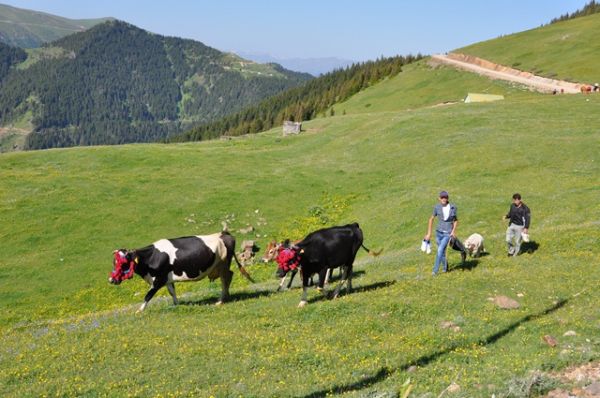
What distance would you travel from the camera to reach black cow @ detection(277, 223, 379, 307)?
54.2ft

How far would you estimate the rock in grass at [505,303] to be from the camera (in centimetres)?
1465

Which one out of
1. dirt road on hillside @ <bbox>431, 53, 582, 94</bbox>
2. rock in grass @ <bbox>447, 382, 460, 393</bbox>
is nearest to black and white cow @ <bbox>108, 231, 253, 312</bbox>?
rock in grass @ <bbox>447, 382, 460, 393</bbox>

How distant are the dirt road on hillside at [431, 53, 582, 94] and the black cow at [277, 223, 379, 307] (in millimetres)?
65897

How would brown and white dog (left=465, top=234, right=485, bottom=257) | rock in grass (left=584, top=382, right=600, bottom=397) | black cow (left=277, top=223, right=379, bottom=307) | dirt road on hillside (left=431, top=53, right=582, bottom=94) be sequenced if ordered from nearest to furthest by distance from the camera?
rock in grass (left=584, top=382, right=600, bottom=397) < black cow (left=277, top=223, right=379, bottom=307) < brown and white dog (left=465, top=234, right=485, bottom=257) < dirt road on hillside (left=431, top=53, right=582, bottom=94)

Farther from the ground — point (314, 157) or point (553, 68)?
point (553, 68)

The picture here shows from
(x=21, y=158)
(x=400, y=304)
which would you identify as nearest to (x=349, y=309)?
(x=400, y=304)

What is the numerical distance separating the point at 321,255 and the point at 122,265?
6.77 meters

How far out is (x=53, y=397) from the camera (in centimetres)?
1075

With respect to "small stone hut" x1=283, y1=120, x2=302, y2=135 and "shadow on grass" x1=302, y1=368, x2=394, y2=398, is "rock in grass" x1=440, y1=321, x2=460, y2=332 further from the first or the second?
"small stone hut" x1=283, y1=120, x2=302, y2=135

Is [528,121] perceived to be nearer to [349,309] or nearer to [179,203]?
[179,203]

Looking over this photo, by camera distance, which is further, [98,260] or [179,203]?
[179,203]

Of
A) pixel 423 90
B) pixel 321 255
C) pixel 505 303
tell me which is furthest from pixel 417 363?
pixel 423 90

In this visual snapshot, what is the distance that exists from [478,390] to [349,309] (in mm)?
5973

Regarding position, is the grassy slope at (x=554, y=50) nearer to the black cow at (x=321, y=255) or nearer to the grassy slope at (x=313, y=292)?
the grassy slope at (x=313, y=292)
